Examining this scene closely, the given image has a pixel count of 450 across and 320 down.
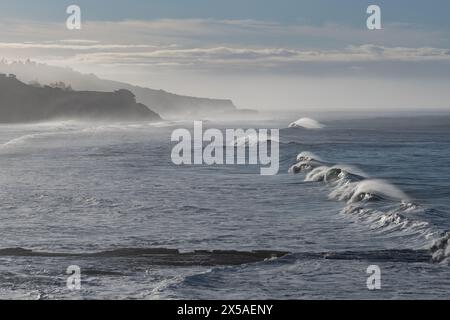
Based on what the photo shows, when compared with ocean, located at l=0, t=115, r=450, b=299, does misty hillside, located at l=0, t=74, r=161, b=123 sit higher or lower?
higher

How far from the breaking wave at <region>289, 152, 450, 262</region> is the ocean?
2.3 inches

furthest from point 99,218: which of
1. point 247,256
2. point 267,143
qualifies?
point 267,143

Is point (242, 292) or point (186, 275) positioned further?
point (186, 275)

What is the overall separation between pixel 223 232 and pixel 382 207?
25.0 ft

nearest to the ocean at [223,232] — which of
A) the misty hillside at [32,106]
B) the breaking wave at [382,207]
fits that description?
the breaking wave at [382,207]

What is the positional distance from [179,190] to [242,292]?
56.9 ft

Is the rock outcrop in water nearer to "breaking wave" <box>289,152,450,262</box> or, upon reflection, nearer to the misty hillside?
"breaking wave" <box>289,152,450,262</box>

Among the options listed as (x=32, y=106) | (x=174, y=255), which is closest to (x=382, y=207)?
(x=174, y=255)

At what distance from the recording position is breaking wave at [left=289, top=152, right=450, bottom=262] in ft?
63.7

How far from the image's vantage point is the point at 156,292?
14.0m

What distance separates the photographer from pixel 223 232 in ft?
68.0

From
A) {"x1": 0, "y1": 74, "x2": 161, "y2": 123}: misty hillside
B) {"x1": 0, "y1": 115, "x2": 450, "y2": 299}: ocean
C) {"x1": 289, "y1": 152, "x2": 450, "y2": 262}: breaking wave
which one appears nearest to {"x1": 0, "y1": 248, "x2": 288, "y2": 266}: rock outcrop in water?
{"x1": 0, "y1": 115, "x2": 450, "y2": 299}: ocean

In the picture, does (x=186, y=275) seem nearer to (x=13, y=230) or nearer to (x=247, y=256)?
(x=247, y=256)
